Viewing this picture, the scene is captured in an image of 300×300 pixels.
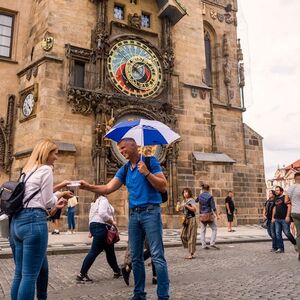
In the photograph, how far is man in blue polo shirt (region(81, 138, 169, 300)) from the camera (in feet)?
12.4

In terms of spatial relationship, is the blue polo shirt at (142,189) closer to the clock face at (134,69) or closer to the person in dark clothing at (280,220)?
the person in dark clothing at (280,220)

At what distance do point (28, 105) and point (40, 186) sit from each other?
13.0 meters

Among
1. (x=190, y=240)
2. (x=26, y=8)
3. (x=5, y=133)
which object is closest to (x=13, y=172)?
(x=5, y=133)

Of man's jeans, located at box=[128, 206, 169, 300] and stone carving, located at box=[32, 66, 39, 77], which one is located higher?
stone carving, located at box=[32, 66, 39, 77]

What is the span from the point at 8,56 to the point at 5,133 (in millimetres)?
3790

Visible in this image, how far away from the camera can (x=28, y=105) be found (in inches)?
604

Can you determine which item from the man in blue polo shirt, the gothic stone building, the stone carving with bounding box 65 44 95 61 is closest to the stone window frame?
the gothic stone building

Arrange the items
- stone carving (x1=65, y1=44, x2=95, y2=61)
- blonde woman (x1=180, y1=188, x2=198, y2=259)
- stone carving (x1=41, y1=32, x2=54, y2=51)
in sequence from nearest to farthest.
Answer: blonde woman (x1=180, y1=188, x2=198, y2=259) → stone carving (x1=41, y1=32, x2=54, y2=51) → stone carving (x1=65, y1=44, x2=95, y2=61)

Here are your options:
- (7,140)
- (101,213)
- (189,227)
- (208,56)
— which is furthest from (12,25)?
(101,213)

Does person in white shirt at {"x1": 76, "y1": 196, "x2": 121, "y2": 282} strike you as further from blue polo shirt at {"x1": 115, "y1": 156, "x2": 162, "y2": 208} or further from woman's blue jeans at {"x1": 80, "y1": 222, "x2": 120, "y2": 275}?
blue polo shirt at {"x1": 115, "y1": 156, "x2": 162, "y2": 208}

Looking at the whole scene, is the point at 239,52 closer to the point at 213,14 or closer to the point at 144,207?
the point at 213,14

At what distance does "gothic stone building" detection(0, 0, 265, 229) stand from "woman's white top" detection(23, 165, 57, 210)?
10.9 m

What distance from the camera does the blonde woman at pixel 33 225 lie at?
10.1 feet

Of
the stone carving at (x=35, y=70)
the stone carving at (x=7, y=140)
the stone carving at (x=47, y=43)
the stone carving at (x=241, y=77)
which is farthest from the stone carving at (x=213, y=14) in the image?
the stone carving at (x=7, y=140)
